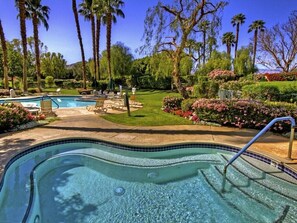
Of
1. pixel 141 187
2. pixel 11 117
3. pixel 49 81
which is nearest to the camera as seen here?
pixel 141 187

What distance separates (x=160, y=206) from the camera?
175 inches

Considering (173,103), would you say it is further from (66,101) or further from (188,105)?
(66,101)

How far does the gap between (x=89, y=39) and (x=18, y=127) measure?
24119 millimetres

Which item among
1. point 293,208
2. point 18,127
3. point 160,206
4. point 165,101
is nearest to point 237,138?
point 293,208

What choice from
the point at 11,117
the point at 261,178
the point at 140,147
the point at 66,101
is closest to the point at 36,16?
the point at 66,101

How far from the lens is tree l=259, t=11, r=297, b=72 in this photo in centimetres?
3294

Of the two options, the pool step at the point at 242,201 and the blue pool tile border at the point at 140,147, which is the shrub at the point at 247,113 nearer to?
the blue pool tile border at the point at 140,147

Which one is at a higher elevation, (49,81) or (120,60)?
(120,60)

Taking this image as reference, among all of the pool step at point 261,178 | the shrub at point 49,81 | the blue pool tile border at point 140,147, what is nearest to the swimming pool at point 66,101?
the blue pool tile border at point 140,147

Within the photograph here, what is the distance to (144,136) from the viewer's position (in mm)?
7902

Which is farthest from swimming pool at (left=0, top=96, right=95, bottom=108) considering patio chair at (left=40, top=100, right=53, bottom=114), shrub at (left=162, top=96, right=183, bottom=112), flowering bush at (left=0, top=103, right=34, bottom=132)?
flowering bush at (left=0, top=103, right=34, bottom=132)

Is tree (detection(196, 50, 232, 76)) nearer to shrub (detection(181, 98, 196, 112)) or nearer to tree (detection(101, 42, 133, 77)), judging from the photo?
tree (detection(101, 42, 133, 77))

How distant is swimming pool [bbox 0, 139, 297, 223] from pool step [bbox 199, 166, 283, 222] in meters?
0.02

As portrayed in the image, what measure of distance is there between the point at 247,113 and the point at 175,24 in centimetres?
652
